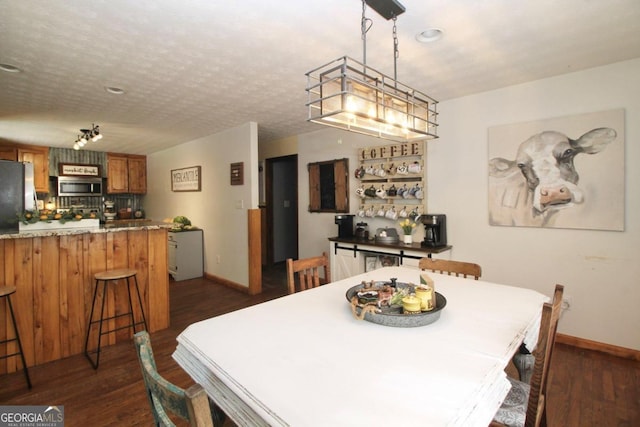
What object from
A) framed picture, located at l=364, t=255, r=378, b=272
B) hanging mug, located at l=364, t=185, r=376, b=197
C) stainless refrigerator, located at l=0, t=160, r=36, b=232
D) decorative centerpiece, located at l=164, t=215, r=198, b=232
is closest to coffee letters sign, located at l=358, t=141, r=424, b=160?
hanging mug, located at l=364, t=185, r=376, b=197

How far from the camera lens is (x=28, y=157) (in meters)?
5.54

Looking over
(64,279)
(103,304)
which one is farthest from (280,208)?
(64,279)

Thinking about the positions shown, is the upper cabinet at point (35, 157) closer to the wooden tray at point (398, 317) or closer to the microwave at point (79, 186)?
the microwave at point (79, 186)

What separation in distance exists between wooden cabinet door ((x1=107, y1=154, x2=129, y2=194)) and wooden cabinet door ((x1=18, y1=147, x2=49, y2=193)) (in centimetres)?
97

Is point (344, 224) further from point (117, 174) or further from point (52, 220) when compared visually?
point (117, 174)

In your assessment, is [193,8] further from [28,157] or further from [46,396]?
[28,157]

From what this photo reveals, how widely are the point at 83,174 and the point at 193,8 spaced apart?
604cm

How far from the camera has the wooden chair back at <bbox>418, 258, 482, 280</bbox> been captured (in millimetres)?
2084

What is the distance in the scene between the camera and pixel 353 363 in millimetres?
1028

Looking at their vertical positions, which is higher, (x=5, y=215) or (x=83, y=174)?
(x=83, y=174)

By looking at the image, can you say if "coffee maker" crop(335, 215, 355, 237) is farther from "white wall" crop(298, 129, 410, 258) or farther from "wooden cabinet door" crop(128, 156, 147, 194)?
"wooden cabinet door" crop(128, 156, 147, 194)

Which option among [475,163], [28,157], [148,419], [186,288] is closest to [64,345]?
[148,419]

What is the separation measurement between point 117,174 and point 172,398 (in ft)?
23.7

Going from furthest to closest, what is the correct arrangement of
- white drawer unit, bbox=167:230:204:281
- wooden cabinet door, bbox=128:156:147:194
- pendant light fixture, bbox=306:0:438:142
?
wooden cabinet door, bbox=128:156:147:194 < white drawer unit, bbox=167:230:204:281 < pendant light fixture, bbox=306:0:438:142
